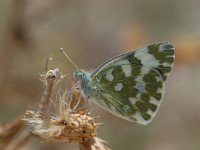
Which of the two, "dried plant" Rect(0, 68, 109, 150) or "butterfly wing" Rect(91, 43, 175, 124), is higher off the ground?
"butterfly wing" Rect(91, 43, 175, 124)

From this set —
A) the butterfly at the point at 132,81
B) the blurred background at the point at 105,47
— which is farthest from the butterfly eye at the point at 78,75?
the blurred background at the point at 105,47

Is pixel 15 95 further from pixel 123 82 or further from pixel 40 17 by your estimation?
pixel 123 82

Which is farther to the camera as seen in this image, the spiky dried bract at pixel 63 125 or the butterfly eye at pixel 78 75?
the butterfly eye at pixel 78 75

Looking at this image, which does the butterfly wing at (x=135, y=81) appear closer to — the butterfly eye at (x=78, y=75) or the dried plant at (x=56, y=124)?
the butterfly eye at (x=78, y=75)

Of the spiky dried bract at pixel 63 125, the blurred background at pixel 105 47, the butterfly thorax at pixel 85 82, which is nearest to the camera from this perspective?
the spiky dried bract at pixel 63 125

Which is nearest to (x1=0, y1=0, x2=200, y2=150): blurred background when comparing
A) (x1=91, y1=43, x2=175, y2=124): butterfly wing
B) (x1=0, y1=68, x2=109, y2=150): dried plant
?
(x1=91, y1=43, x2=175, y2=124): butterfly wing

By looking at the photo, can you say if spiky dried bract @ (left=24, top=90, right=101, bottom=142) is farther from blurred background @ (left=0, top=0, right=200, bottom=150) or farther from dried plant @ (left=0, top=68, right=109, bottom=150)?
blurred background @ (left=0, top=0, right=200, bottom=150)

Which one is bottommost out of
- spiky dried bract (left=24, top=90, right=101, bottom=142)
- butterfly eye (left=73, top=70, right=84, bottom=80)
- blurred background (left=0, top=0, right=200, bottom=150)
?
spiky dried bract (left=24, top=90, right=101, bottom=142)

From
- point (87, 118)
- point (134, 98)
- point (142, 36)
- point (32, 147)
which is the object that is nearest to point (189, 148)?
point (142, 36)
